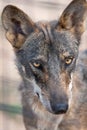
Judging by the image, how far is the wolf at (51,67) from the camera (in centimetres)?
466

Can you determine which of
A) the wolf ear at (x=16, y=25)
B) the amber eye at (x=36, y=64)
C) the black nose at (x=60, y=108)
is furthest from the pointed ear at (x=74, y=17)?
the black nose at (x=60, y=108)

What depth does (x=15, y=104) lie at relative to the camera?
20.1 ft

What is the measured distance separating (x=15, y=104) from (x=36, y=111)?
1.08 metres

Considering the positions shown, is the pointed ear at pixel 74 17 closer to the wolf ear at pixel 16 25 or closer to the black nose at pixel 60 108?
the wolf ear at pixel 16 25

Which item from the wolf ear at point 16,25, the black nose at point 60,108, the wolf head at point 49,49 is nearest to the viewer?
the black nose at point 60,108

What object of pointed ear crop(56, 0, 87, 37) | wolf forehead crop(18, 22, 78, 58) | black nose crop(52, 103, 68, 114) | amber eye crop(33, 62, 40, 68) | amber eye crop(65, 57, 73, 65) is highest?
pointed ear crop(56, 0, 87, 37)

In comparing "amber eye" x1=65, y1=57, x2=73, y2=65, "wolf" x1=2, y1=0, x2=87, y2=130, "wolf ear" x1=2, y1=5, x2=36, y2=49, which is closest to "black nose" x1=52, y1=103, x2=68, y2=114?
"wolf" x1=2, y1=0, x2=87, y2=130

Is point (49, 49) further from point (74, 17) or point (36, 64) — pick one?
point (74, 17)

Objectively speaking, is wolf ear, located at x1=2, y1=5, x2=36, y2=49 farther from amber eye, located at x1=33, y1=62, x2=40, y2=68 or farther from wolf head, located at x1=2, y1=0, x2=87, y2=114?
amber eye, located at x1=33, y1=62, x2=40, y2=68

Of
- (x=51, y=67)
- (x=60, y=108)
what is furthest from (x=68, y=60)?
(x=60, y=108)

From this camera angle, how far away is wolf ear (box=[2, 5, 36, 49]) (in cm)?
482

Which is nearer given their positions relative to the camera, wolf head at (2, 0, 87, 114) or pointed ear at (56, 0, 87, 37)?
wolf head at (2, 0, 87, 114)

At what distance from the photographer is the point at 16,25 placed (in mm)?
4949

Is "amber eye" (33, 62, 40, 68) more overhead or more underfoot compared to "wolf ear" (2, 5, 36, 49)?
more underfoot
